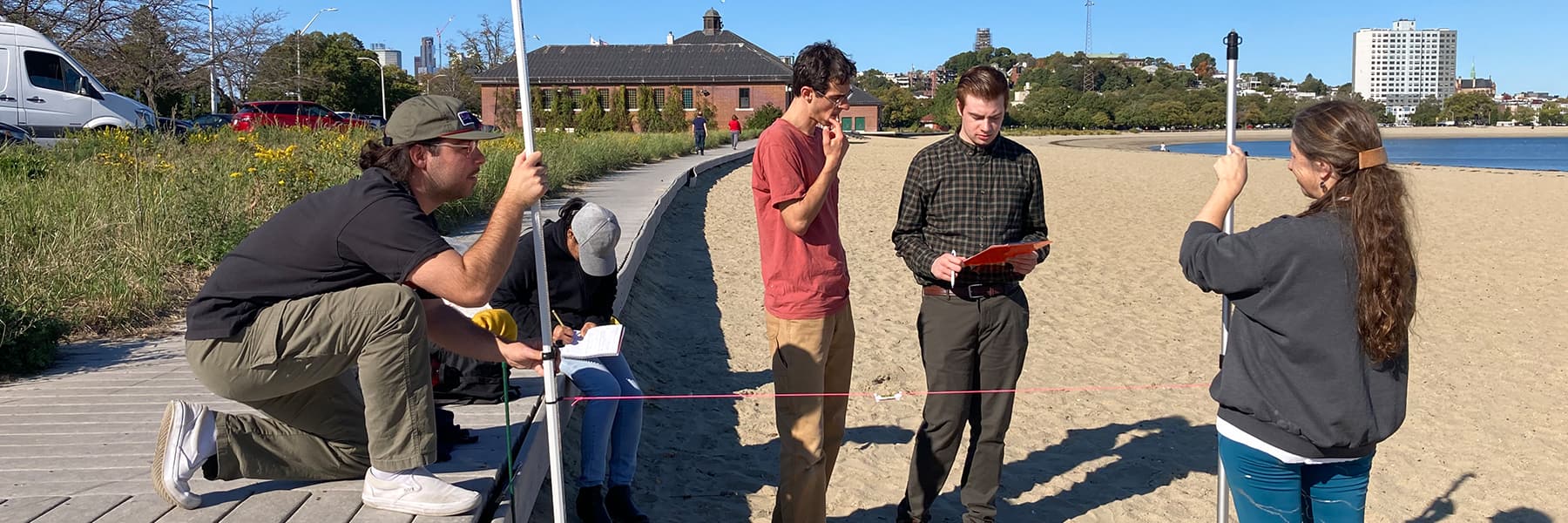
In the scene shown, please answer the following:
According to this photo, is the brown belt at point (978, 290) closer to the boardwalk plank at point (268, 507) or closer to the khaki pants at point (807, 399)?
the khaki pants at point (807, 399)

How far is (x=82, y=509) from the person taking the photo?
3326mm

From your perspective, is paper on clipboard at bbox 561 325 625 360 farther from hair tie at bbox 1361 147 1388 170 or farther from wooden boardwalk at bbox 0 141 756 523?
hair tie at bbox 1361 147 1388 170

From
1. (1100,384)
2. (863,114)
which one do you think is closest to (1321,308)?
(1100,384)

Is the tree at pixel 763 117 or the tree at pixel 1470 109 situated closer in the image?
the tree at pixel 763 117

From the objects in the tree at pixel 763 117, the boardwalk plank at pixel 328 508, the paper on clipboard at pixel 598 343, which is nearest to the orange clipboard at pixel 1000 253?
the paper on clipboard at pixel 598 343

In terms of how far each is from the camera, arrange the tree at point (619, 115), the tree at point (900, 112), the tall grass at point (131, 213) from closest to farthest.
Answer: the tall grass at point (131, 213), the tree at point (619, 115), the tree at point (900, 112)

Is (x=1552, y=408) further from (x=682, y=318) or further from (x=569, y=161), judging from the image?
(x=569, y=161)

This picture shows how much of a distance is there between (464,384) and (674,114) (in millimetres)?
59589

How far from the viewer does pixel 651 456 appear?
591 centimetres

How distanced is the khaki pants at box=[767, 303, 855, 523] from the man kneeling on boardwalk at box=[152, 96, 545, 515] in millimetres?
1112

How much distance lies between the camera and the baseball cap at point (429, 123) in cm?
320

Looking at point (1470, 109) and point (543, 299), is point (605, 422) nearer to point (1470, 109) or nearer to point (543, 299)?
point (543, 299)

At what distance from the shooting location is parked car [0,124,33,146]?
1197 cm

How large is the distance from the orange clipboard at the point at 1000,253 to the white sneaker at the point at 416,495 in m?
1.79
